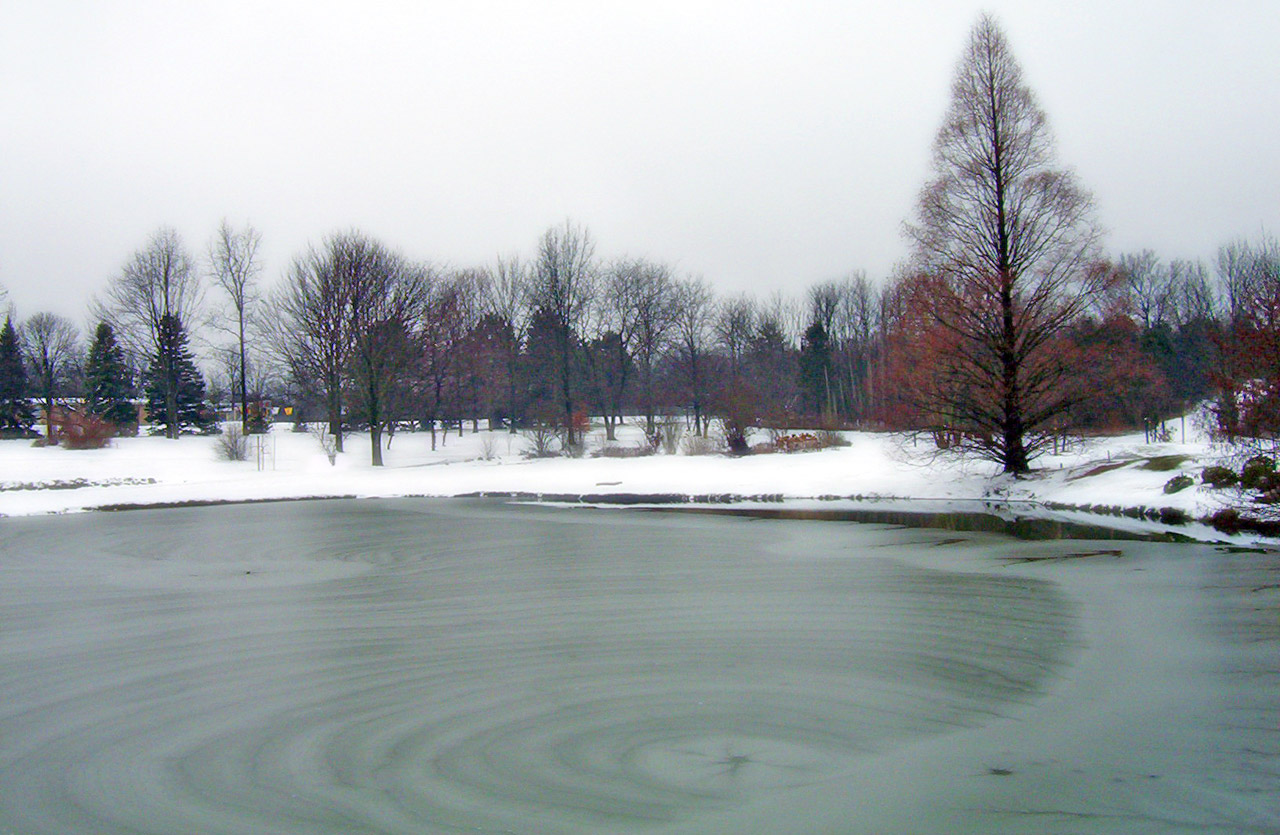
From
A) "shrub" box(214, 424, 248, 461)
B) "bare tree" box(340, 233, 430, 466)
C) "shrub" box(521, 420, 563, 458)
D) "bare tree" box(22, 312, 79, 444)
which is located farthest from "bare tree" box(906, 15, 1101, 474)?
"bare tree" box(22, 312, 79, 444)

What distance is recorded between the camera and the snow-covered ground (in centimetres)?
2194

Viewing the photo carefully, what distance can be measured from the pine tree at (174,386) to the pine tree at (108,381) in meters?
1.29

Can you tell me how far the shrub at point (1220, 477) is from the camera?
16438 millimetres

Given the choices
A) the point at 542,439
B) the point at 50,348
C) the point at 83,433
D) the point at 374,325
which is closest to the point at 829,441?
the point at 542,439

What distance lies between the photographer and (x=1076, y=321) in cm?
2358

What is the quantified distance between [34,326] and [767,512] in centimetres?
6310

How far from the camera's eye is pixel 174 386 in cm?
4878

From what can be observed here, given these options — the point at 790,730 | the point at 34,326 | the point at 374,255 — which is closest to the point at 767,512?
the point at 790,730

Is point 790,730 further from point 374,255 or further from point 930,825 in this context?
point 374,255

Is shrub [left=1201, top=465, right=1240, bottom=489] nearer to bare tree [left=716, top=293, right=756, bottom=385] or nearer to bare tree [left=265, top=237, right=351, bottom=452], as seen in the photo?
bare tree [left=265, top=237, right=351, bottom=452]

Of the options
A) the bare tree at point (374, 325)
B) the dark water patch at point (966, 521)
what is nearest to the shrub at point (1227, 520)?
the dark water patch at point (966, 521)

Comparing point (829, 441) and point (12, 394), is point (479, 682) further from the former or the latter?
point (12, 394)

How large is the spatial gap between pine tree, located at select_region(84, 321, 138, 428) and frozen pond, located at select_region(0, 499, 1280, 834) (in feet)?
144

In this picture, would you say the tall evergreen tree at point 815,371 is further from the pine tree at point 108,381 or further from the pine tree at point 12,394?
the pine tree at point 12,394
